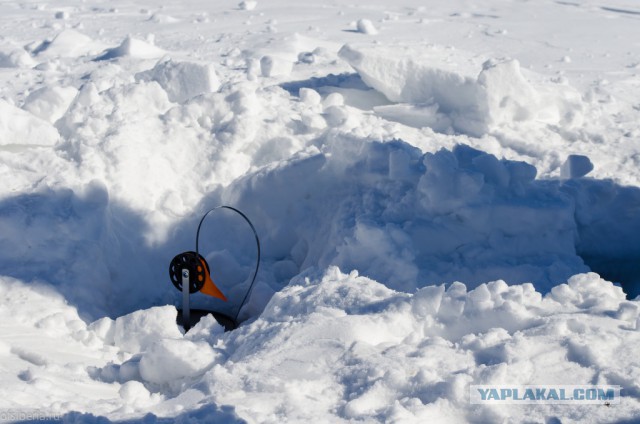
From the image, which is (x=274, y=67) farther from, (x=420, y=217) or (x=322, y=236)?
(x=420, y=217)

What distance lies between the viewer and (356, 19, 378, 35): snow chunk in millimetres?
10711

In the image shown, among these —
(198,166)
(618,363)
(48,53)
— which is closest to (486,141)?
(198,166)

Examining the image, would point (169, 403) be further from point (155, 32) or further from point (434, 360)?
point (155, 32)

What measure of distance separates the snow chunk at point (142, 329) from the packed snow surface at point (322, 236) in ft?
0.04

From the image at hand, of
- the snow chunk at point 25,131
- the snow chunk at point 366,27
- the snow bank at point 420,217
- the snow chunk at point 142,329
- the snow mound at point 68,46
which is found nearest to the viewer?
the snow chunk at point 142,329

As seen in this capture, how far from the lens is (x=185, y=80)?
21.5 ft

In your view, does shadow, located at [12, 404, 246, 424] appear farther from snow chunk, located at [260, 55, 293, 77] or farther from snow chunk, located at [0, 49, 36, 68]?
snow chunk, located at [0, 49, 36, 68]

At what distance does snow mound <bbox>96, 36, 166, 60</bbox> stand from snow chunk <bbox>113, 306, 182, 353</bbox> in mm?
5633

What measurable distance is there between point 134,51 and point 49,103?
9.50 feet

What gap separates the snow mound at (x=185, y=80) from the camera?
6.52 meters

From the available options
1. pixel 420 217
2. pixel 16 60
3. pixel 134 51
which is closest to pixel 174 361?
pixel 420 217

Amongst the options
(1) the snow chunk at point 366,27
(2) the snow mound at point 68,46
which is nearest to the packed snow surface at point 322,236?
(2) the snow mound at point 68,46

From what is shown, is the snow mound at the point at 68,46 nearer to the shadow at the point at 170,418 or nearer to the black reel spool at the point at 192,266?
the black reel spool at the point at 192,266

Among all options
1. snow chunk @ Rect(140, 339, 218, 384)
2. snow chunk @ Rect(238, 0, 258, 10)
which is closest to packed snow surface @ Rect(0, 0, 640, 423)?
snow chunk @ Rect(140, 339, 218, 384)
